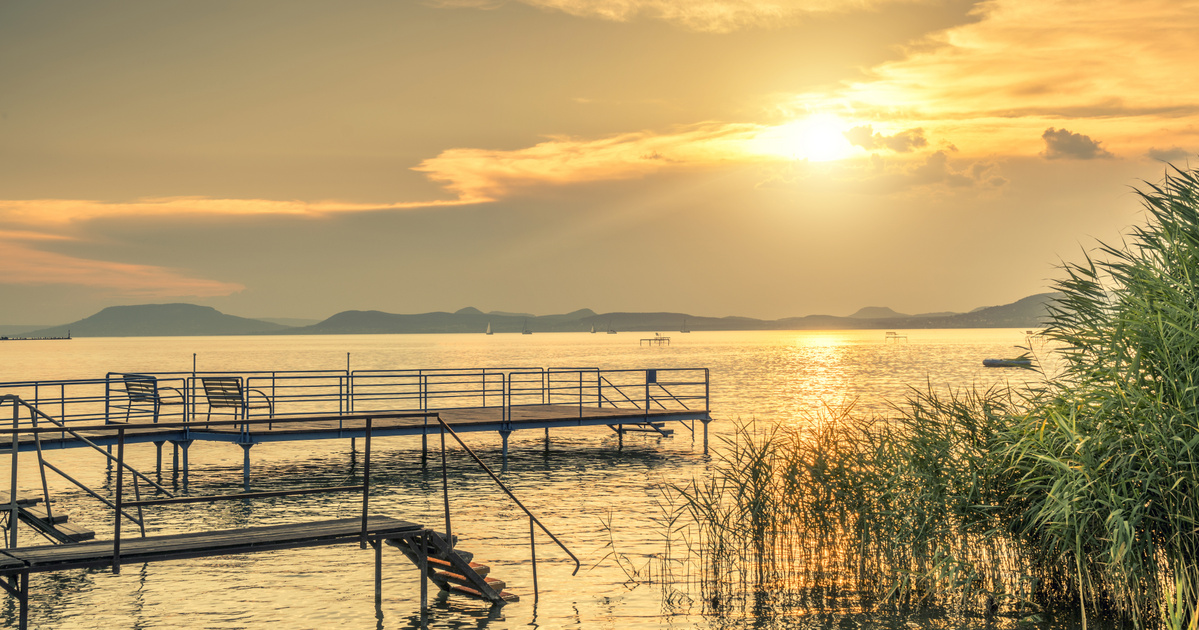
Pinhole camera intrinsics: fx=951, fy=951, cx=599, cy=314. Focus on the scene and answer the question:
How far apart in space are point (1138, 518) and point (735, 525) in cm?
562

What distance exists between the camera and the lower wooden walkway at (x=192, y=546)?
9.98 metres

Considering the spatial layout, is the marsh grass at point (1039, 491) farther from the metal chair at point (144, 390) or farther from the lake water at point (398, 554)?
the metal chair at point (144, 390)

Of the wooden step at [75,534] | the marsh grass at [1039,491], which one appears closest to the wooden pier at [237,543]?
the wooden step at [75,534]

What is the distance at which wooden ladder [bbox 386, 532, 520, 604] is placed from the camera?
12.5 m

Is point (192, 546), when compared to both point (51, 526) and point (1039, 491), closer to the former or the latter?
point (51, 526)

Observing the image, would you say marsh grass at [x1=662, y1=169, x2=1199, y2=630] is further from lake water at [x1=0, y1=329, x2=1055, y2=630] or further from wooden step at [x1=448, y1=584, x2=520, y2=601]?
wooden step at [x1=448, y1=584, x2=520, y2=601]

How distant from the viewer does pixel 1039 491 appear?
11.8 metres

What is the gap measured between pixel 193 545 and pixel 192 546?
48 millimetres

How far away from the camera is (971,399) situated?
1301 centimetres

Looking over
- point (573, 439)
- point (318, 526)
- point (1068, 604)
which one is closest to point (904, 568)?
point (1068, 604)

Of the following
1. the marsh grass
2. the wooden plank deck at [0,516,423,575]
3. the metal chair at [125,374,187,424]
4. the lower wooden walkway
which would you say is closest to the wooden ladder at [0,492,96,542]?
the lower wooden walkway

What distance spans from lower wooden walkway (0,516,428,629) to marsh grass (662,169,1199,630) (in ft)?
13.0

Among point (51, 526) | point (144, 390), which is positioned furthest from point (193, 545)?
point (144, 390)

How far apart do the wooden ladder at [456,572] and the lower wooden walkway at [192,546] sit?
23cm
